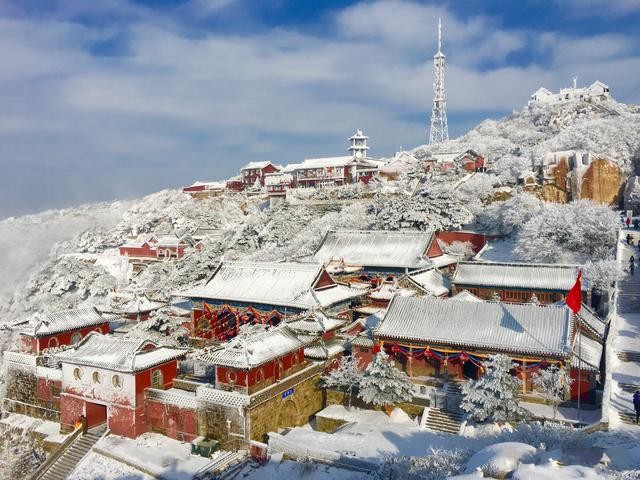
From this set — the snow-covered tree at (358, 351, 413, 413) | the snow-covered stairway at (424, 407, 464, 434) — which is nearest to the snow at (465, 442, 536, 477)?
the snow-covered stairway at (424, 407, 464, 434)

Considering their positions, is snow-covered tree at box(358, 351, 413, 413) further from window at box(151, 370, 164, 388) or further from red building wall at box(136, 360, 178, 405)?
window at box(151, 370, 164, 388)

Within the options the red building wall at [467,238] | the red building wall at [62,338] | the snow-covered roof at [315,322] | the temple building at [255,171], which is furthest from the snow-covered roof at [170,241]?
the snow-covered roof at [315,322]

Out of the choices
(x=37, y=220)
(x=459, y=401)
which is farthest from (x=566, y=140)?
(x=37, y=220)

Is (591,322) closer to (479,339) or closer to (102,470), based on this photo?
(479,339)

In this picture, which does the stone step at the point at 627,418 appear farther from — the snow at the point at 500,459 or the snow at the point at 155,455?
the snow at the point at 155,455

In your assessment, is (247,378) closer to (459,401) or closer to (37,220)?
(459,401)
